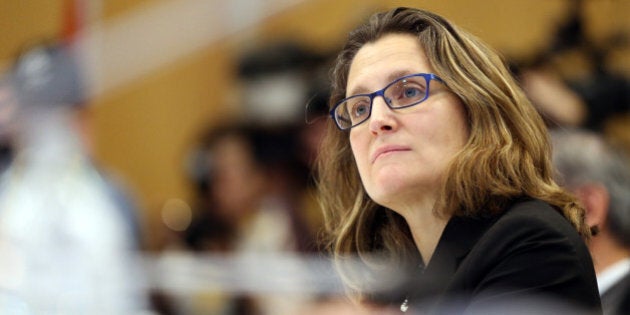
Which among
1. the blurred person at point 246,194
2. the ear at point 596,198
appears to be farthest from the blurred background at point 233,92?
the ear at point 596,198

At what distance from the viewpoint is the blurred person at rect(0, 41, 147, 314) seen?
114cm

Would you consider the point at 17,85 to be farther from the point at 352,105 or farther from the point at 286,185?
the point at 286,185

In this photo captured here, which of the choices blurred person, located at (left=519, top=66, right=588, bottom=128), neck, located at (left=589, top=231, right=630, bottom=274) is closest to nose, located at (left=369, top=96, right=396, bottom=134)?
neck, located at (left=589, top=231, right=630, bottom=274)

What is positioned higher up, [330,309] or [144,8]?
[144,8]

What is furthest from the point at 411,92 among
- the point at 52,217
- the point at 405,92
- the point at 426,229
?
the point at 52,217

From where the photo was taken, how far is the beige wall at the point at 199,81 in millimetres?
2062

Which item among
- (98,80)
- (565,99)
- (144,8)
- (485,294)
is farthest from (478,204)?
(144,8)

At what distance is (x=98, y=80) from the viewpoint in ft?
4.14

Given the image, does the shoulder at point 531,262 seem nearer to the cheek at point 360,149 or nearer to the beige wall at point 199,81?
the cheek at point 360,149

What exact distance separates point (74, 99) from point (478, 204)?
1.72 feet

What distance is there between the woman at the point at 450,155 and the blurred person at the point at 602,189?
1.64 feet

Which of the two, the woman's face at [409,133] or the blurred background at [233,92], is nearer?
the woman's face at [409,133]

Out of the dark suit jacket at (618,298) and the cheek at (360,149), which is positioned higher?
the cheek at (360,149)

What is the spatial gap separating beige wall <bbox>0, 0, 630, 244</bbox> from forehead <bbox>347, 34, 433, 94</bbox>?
35.1 inches
